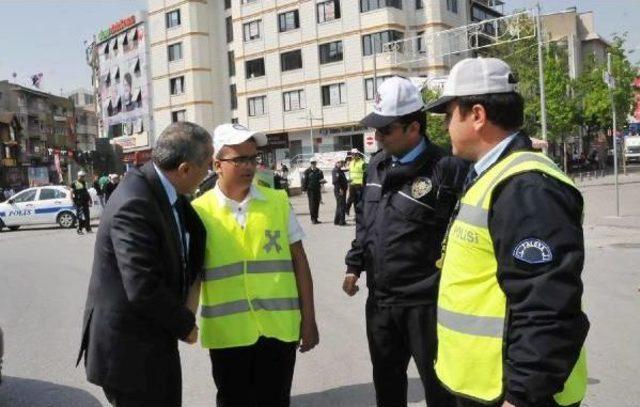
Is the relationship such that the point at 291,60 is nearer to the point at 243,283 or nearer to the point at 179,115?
the point at 179,115

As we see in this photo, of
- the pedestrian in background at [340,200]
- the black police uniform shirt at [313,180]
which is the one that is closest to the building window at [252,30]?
the black police uniform shirt at [313,180]

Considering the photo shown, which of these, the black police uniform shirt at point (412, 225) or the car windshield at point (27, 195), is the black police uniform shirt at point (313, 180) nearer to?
the car windshield at point (27, 195)

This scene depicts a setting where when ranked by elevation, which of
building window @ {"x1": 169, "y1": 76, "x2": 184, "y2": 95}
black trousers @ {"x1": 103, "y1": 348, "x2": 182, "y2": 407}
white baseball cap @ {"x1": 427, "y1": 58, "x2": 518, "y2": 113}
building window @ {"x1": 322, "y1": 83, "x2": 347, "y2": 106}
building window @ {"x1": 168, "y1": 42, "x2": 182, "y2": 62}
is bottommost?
black trousers @ {"x1": 103, "y1": 348, "x2": 182, "y2": 407}

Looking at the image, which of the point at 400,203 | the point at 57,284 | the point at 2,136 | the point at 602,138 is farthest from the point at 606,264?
the point at 2,136

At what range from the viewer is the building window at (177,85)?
5506 centimetres

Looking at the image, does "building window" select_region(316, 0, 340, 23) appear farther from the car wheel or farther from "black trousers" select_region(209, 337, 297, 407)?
"black trousers" select_region(209, 337, 297, 407)

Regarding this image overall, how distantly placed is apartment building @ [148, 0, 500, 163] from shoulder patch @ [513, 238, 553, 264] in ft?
123

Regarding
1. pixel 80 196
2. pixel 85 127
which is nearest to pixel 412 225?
pixel 80 196

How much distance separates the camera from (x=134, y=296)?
2598 mm

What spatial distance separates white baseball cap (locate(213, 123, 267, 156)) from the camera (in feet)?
10.9

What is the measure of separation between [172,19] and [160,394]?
56337mm

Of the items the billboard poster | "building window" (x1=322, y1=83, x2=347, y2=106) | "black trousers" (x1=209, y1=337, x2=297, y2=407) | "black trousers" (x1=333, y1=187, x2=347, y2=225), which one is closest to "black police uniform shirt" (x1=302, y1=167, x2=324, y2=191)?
"black trousers" (x1=333, y1=187, x2=347, y2=225)

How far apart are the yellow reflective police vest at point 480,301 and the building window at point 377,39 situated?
1654 inches

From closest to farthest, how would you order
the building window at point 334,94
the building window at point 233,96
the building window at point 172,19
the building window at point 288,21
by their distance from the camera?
the building window at point 334,94
the building window at point 288,21
the building window at point 172,19
the building window at point 233,96
